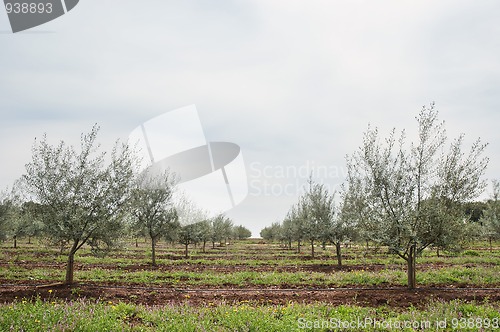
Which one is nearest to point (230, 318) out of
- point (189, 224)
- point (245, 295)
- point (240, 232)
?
point (245, 295)

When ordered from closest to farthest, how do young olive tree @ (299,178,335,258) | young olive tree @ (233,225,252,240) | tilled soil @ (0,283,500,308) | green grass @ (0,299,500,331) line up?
green grass @ (0,299,500,331), tilled soil @ (0,283,500,308), young olive tree @ (299,178,335,258), young olive tree @ (233,225,252,240)

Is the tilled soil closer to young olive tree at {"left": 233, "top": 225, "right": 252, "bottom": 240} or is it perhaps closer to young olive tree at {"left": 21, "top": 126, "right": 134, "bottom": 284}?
young olive tree at {"left": 21, "top": 126, "right": 134, "bottom": 284}

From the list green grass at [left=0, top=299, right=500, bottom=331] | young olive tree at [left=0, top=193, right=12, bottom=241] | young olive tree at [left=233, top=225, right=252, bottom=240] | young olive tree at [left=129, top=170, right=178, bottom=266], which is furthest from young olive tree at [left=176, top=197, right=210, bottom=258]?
young olive tree at [left=233, top=225, right=252, bottom=240]

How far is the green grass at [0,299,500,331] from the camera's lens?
8703 millimetres

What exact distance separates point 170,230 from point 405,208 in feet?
81.8

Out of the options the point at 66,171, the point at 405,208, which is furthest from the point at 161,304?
the point at 405,208

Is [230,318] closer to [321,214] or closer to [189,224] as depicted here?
[321,214]

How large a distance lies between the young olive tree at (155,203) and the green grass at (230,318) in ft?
67.6

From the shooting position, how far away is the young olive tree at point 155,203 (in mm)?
Answer: 30922

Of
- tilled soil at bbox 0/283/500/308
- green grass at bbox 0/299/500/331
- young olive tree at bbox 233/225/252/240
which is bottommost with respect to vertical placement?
young olive tree at bbox 233/225/252/240

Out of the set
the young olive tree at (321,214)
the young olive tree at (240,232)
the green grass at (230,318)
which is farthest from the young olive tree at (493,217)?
the young olive tree at (240,232)

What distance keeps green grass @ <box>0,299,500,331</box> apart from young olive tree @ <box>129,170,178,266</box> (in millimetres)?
20605

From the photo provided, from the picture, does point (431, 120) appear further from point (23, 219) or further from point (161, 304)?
point (23, 219)

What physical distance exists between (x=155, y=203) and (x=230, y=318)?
23687 millimetres
